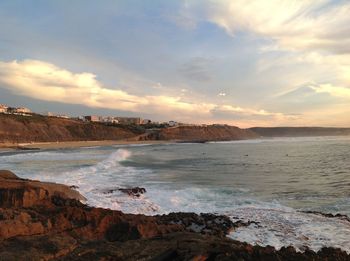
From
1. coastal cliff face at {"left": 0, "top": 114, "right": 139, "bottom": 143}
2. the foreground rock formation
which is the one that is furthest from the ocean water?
coastal cliff face at {"left": 0, "top": 114, "right": 139, "bottom": 143}

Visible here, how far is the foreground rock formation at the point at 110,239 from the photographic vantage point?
21.1 ft

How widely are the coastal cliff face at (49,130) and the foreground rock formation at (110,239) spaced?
282ft

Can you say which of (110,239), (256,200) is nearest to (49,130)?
(256,200)

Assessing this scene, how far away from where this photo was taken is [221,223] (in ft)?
40.3

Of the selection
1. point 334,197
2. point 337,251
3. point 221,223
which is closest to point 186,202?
point 221,223

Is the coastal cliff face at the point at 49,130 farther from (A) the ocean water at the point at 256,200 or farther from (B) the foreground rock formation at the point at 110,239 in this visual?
(B) the foreground rock formation at the point at 110,239

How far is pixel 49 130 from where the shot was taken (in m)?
111

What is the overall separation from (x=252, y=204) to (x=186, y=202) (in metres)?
2.72

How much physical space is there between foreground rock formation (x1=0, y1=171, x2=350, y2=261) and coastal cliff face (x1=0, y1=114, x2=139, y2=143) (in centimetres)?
8602

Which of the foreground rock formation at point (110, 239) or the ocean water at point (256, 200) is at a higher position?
the foreground rock formation at point (110, 239)

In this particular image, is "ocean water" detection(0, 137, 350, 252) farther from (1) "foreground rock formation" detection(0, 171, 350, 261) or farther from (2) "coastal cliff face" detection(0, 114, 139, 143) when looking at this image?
(2) "coastal cliff face" detection(0, 114, 139, 143)

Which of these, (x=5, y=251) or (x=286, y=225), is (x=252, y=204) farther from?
(x=5, y=251)

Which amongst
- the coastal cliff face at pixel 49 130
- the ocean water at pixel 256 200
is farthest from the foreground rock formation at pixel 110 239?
the coastal cliff face at pixel 49 130

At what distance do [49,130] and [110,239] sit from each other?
10717 centimetres
